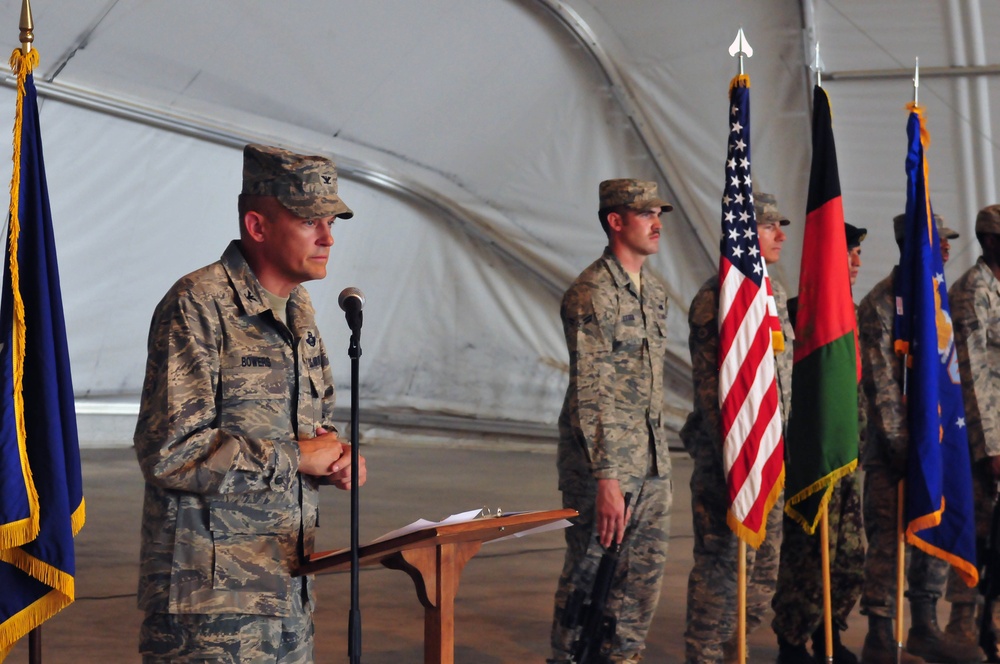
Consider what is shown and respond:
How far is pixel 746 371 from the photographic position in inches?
167

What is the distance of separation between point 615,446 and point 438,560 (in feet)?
5.09

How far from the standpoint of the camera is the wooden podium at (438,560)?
8.12 feet

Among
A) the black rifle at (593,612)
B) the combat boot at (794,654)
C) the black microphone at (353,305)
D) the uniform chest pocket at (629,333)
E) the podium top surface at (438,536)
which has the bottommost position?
the combat boot at (794,654)

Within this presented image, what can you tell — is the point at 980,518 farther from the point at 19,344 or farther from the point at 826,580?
the point at 19,344

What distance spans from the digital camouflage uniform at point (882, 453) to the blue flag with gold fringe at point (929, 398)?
6cm

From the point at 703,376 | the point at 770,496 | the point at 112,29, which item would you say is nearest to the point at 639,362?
the point at 703,376

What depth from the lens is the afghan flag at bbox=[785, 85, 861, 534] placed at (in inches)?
178

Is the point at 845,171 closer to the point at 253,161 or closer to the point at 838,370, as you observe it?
the point at 838,370

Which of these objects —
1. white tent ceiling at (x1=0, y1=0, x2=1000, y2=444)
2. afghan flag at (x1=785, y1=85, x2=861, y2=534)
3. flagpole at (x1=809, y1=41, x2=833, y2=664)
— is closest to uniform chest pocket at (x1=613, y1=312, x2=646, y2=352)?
afghan flag at (x1=785, y1=85, x2=861, y2=534)

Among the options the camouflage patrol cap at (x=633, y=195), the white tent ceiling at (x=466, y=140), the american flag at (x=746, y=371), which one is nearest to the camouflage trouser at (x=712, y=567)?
the american flag at (x=746, y=371)

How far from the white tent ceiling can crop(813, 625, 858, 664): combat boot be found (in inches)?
258

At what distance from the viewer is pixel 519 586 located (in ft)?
21.0

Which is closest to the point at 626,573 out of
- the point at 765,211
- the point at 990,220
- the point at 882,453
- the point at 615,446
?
the point at 615,446

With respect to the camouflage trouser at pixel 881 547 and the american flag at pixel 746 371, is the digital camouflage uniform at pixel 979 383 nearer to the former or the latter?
the camouflage trouser at pixel 881 547
